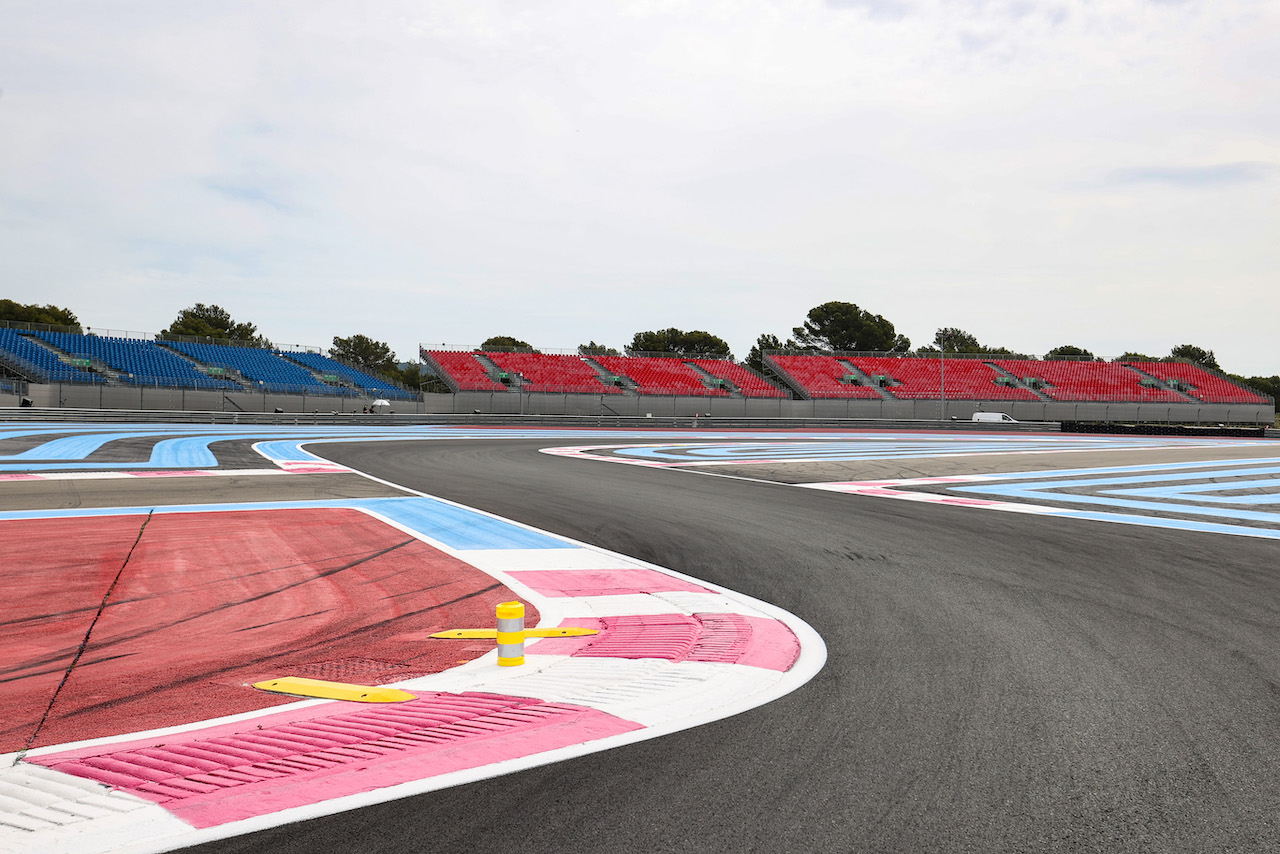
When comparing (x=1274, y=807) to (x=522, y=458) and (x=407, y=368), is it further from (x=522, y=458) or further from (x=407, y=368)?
(x=407, y=368)

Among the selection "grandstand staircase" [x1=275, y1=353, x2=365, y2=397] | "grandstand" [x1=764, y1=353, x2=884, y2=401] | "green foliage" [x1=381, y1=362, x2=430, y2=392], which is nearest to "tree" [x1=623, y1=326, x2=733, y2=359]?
"green foliage" [x1=381, y1=362, x2=430, y2=392]

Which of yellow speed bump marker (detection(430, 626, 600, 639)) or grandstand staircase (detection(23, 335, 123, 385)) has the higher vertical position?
grandstand staircase (detection(23, 335, 123, 385))

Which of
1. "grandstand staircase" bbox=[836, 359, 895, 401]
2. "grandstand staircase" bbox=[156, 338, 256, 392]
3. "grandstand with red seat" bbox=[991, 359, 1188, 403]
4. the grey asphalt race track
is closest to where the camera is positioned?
the grey asphalt race track

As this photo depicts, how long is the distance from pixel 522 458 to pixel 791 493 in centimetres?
916

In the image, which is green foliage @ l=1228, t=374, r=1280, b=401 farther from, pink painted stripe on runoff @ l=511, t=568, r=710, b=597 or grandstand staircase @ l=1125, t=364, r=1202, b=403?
pink painted stripe on runoff @ l=511, t=568, r=710, b=597

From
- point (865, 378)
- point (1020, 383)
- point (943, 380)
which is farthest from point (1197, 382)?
point (865, 378)

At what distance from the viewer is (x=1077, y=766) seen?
3.14 metres

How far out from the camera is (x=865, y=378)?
201ft

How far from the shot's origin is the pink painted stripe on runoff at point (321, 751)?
9.38 ft

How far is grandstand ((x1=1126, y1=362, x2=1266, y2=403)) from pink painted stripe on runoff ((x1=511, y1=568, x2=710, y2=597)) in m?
69.3

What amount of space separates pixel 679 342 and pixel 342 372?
54562 mm

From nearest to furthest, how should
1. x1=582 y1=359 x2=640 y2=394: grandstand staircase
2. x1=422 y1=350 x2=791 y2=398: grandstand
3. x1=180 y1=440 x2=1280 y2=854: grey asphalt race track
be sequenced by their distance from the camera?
x1=180 y1=440 x2=1280 y2=854: grey asphalt race track → x1=422 y1=350 x2=791 y2=398: grandstand → x1=582 y1=359 x2=640 y2=394: grandstand staircase

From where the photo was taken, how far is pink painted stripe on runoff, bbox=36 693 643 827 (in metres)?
2.86

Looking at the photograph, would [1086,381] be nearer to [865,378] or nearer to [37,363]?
[865,378]
